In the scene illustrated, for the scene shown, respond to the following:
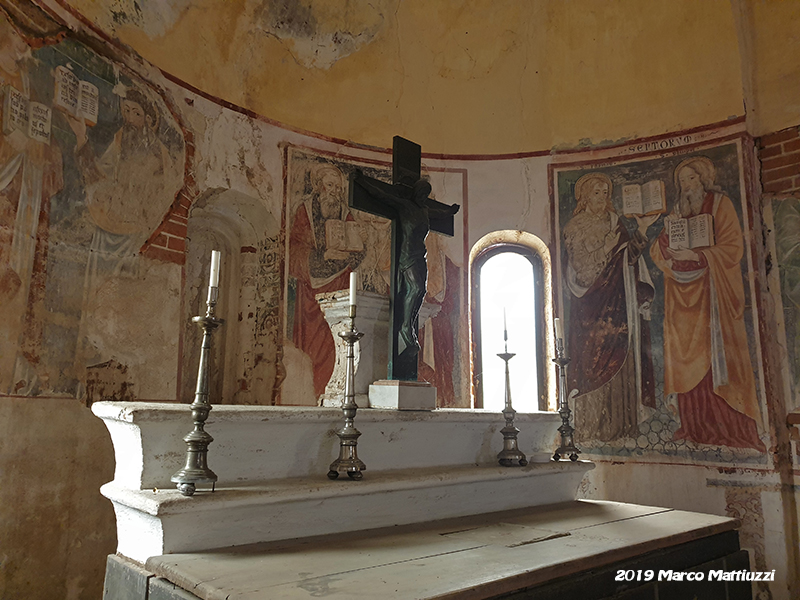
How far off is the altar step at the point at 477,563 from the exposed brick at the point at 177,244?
138 inches

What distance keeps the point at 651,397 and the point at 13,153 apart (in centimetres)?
612

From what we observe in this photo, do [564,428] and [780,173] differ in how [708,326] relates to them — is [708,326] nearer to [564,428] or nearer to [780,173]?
[780,173]

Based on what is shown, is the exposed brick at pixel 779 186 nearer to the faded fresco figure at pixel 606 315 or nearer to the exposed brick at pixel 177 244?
the faded fresco figure at pixel 606 315

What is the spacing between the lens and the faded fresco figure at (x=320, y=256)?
6562 mm

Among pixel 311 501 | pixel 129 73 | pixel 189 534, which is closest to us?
pixel 189 534

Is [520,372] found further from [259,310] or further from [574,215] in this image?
[259,310]

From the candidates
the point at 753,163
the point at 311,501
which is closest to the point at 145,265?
the point at 311,501

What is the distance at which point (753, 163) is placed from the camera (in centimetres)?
629

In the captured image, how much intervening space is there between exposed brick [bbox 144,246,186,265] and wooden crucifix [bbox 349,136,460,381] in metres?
2.34

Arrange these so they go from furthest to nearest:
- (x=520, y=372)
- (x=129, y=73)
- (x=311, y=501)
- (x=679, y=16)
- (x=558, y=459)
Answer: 1. (x=520, y=372)
2. (x=679, y=16)
3. (x=129, y=73)
4. (x=558, y=459)
5. (x=311, y=501)

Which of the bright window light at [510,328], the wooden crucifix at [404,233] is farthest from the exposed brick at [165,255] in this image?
the bright window light at [510,328]

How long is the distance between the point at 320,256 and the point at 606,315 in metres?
3.25

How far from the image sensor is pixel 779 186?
6121 millimetres

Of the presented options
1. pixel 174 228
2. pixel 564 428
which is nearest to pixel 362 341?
pixel 564 428
